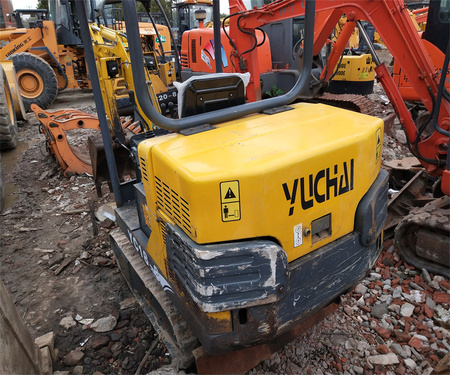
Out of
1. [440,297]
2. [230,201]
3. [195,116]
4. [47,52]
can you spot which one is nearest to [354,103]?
[440,297]

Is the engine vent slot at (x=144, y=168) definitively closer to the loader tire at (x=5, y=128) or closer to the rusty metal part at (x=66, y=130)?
the rusty metal part at (x=66, y=130)

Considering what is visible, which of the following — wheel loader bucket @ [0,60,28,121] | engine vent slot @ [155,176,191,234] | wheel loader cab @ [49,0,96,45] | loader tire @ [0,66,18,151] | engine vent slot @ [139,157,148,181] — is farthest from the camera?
wheel loader cab @ [49,0,96,45]

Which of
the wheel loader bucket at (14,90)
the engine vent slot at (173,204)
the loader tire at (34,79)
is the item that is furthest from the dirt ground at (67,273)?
the loader tire at (34,79)

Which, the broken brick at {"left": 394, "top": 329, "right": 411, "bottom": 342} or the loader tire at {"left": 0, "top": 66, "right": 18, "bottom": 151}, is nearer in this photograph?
the broken brick at {"left": 394, "top": 329, "right": 411, "bottom": 342}

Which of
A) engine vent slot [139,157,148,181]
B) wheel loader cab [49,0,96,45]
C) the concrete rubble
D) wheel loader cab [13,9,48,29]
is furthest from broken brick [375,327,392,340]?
wheel loader cab [13,9,48,29]

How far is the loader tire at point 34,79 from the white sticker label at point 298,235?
33.9 ft

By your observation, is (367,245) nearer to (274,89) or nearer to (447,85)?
(447,85)

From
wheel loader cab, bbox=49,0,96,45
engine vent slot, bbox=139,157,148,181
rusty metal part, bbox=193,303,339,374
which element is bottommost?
rusty metal part, bbox=193,303,339,374

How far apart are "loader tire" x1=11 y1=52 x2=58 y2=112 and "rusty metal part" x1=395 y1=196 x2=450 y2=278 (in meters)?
9.87

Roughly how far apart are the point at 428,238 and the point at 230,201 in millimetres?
2535

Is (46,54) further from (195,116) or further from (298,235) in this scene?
(298,235)

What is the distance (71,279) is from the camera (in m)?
3.49

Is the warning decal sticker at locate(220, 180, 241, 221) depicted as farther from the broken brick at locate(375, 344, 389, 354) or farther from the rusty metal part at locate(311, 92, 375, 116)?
the rusty metal part at locate(311, 92, 375, 116)

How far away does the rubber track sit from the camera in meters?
2.07
